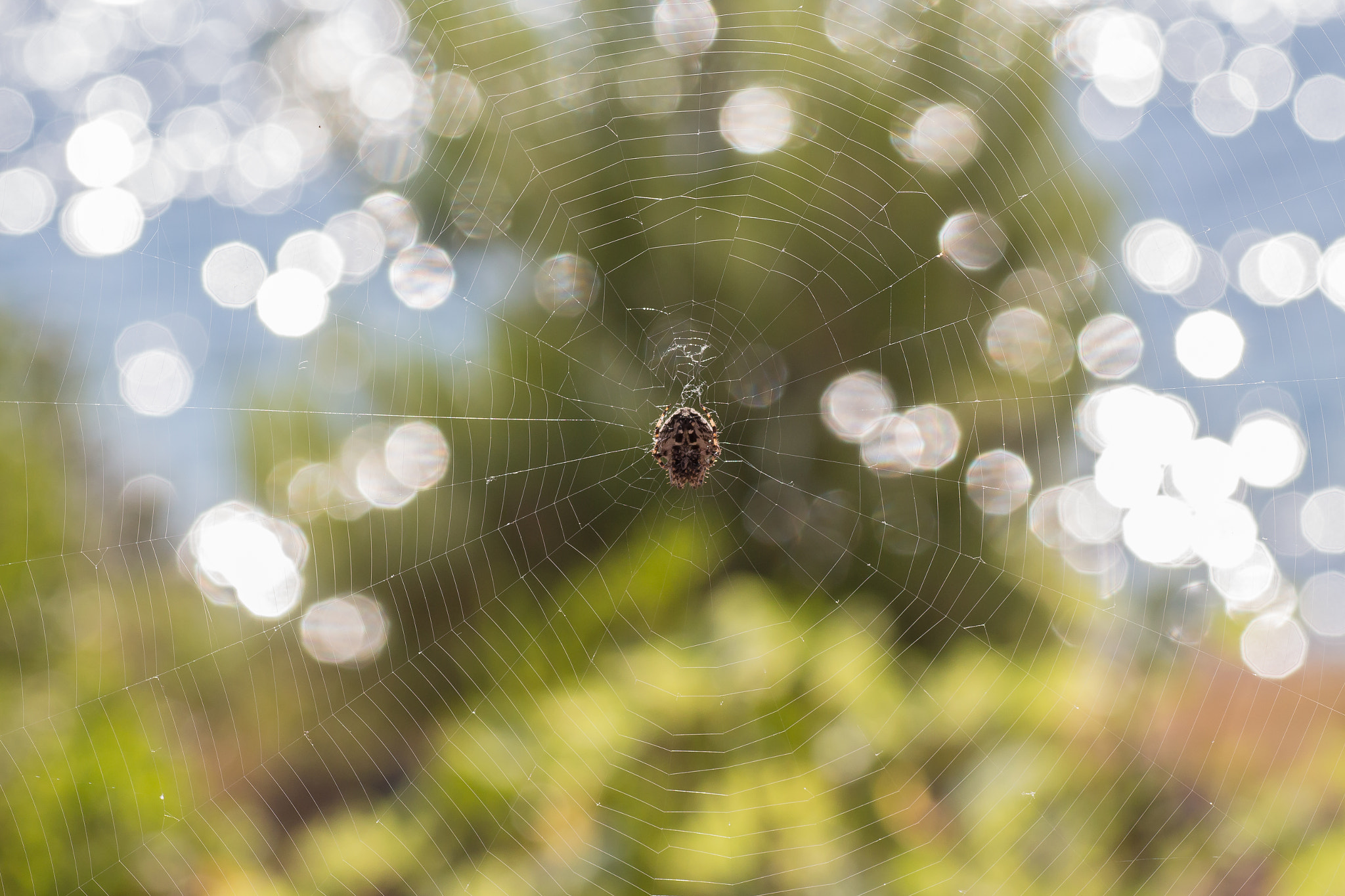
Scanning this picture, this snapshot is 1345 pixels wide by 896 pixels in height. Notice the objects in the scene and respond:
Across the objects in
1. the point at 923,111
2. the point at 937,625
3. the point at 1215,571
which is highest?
the point at 923,111

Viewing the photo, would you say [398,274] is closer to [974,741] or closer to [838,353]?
[838,353]

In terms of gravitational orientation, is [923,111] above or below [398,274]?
above

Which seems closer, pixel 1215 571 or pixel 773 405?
pixel 1215 571

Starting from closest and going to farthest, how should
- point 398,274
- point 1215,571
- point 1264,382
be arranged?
1. point 1264,382
2. point 1215,571
3. point 398,274

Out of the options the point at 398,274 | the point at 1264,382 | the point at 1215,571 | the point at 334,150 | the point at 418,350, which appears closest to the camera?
the point at 1264,382

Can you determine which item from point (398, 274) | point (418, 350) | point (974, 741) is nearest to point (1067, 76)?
point (974, 741)

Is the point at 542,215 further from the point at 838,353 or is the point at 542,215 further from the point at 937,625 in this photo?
the point at 937,625

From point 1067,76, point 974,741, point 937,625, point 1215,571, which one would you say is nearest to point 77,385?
point 974,741
